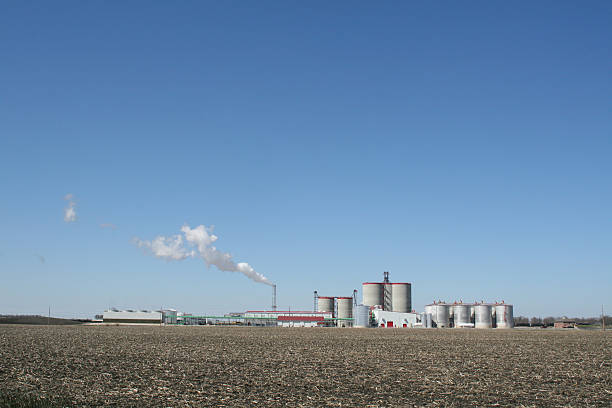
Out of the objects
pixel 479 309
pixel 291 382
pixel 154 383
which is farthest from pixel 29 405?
pixel 479 309

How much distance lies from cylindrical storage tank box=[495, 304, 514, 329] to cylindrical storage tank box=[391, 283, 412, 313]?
2399 cm

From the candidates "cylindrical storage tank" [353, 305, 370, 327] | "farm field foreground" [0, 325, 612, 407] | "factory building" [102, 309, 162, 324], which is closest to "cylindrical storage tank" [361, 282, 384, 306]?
"cylindrical storage tank" [353, 305, 370, 327]

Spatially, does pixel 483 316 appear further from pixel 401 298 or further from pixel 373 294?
pixel 373 294

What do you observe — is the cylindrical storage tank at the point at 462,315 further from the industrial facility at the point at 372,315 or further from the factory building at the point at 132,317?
the factory building at the point at 132,317

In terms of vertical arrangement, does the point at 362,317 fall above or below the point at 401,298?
below

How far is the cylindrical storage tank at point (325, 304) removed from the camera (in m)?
179

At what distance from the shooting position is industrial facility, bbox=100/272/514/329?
142375 mm

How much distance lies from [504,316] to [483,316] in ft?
18.8

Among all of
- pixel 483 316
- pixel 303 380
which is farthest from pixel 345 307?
pixel 303 380

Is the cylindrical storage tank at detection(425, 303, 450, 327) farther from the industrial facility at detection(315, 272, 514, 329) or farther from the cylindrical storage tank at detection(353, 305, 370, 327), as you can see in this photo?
the cylindrical storage tank at detection(353, 305, 370, 327)

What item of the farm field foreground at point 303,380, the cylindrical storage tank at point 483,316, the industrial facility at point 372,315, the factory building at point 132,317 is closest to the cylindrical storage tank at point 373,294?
the industrial facility at point 372,315

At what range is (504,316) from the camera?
478ft

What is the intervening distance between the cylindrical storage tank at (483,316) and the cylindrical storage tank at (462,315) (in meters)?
1.97

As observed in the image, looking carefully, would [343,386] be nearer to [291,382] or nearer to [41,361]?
[291,382]
